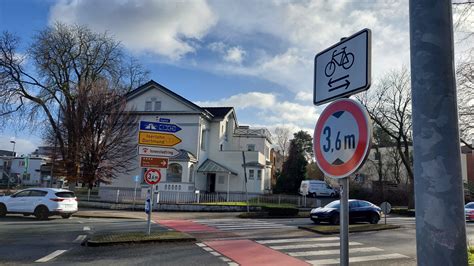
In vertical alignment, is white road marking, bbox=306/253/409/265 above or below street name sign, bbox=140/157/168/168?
below

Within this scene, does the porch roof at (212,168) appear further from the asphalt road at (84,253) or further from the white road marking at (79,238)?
the asphalt road at (84,253)

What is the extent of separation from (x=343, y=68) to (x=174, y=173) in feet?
113

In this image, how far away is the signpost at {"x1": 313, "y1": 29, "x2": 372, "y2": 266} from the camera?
8.52ft

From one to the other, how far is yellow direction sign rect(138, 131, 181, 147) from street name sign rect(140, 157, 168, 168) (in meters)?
0.55

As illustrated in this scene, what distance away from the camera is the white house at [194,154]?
3616cm

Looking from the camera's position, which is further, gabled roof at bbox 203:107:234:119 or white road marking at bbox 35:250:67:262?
gabled roof at bbox 203:107:234:119

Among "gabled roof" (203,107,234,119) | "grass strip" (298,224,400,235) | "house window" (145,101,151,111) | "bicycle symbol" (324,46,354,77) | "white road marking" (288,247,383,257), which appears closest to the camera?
"bicycle symbol" (324,46,354,77)

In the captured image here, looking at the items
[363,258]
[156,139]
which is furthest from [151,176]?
[363,258]

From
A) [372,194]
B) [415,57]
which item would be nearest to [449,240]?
[415,57]

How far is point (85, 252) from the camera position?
408 inches

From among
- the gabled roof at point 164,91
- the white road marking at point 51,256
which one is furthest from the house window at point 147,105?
the white road marking at point 51,256

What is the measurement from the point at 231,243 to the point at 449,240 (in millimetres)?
11136

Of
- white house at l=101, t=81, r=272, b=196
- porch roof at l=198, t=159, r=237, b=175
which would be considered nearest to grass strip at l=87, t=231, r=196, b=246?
white house at l=101, t=81, r=272, b=196

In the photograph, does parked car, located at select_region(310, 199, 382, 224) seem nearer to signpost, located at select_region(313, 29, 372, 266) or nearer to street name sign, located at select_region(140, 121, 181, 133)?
street name sign, located at select_region(140, 121, 181, 133)
